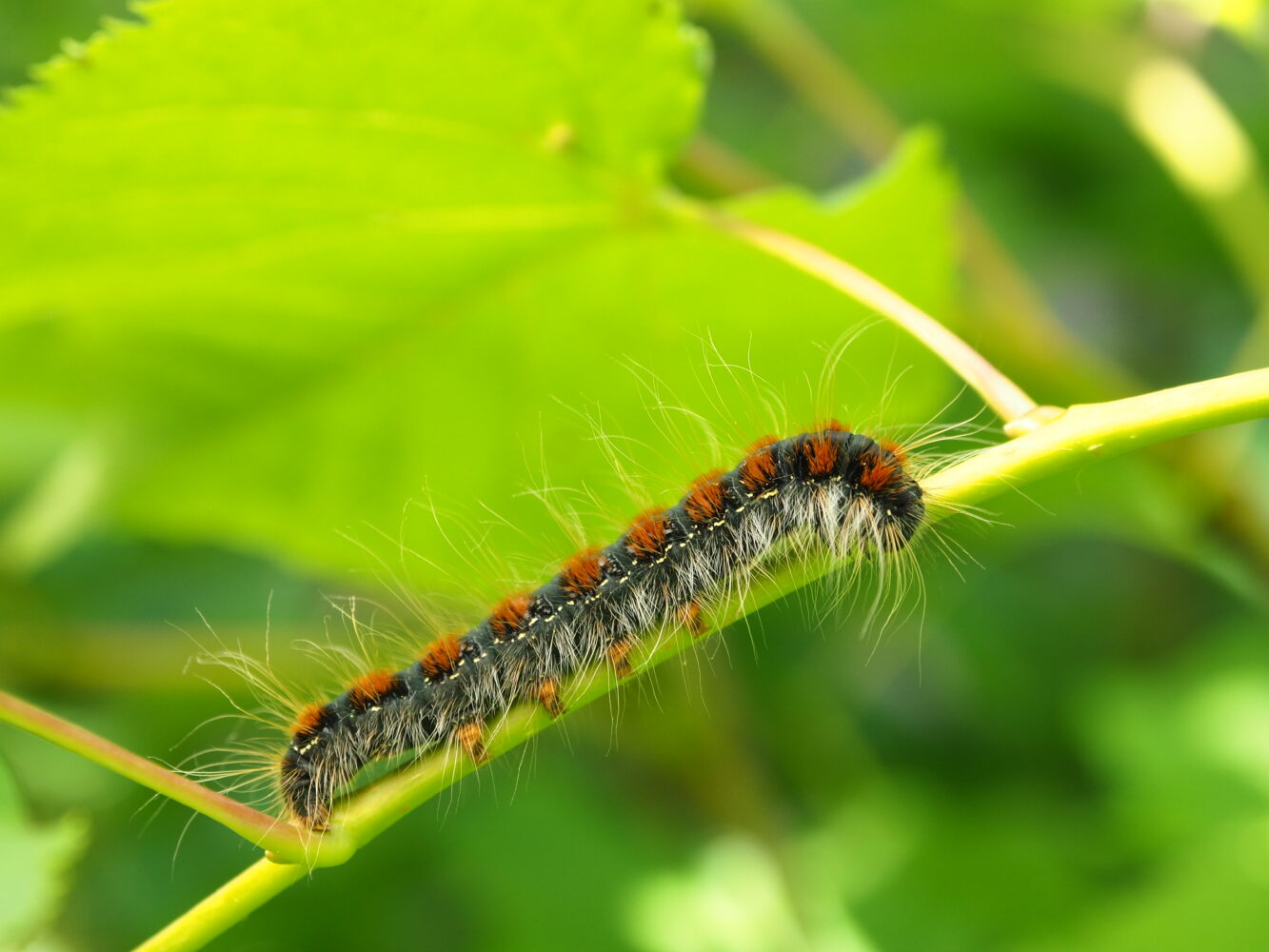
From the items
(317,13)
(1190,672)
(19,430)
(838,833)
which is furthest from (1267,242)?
(19,430)

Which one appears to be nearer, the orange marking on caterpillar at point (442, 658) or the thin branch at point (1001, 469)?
the thin branch at point (1001, 469)

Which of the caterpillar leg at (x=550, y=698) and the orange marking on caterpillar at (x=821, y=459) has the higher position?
the orange marking on caterpillar at (x=821, y=459)

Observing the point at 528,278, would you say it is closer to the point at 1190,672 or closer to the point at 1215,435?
the point at 1215,435

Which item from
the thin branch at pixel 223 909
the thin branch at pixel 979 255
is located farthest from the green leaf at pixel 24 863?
the thin branch at pixel 979 255

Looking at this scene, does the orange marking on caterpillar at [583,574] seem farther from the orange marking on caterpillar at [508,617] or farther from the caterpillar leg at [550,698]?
the caterpillar leg at [550,698]

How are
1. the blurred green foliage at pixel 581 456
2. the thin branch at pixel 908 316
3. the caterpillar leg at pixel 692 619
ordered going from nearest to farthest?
the thin branch at pixel 908 316 < the caterpillar leg at pixel 692 619 < the blurred green foliage at pixel 581 456

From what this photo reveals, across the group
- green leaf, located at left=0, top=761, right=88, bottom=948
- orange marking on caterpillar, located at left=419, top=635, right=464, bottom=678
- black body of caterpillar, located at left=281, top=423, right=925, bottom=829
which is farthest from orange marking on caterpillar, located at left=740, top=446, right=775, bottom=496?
green leaf, located at left=0, top=761, right=88, bottom=948

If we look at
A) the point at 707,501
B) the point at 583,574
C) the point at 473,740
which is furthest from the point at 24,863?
the point at 707,501

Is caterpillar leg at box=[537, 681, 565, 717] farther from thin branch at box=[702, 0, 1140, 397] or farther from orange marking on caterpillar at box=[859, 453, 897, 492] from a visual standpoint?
thin branch at box=[702, 0, 1140, 397]
